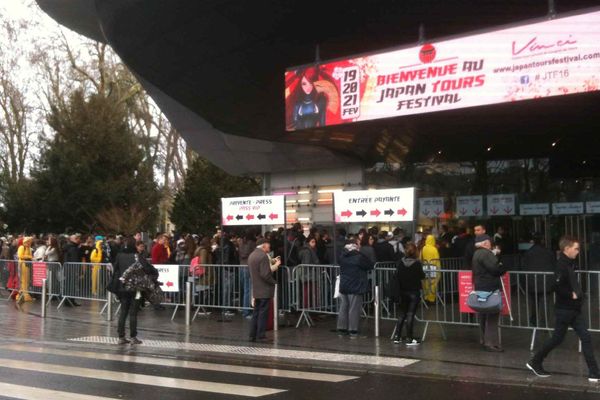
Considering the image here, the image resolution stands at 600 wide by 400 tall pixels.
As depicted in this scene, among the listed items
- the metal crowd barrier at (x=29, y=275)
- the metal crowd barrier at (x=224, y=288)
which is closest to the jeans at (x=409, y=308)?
the metal crowd barrier at (x=224, y=288)

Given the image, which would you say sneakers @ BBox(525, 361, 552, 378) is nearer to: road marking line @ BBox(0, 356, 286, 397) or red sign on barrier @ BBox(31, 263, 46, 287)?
road marking line @ BBox(0, 356, 286, 397)

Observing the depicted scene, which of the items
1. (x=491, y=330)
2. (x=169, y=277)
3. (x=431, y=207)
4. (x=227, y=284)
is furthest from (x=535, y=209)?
(x=491, y=330)

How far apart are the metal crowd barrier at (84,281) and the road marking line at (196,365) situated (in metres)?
4.69

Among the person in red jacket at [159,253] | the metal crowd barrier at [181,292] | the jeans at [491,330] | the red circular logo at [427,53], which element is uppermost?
the red circular logo at [427,53]

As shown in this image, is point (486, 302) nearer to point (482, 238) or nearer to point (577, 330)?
point (482, 238)

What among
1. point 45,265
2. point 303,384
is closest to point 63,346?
point 303,384

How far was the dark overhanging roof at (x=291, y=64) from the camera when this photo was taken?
14.7 metres

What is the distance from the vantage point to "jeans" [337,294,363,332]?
1225 cm

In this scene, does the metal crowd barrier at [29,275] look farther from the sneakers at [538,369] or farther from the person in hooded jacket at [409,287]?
the sneakers at [538,369]

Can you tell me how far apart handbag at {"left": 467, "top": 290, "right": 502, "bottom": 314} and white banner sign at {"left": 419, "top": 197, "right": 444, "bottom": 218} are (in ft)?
50.9

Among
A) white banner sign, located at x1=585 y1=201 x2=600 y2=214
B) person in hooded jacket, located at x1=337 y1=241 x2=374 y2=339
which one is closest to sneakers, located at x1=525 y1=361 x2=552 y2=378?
person in hooded jacket, located at x1=337 y1=241 x2=374 y2=339

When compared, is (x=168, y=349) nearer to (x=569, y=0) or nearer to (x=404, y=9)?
(x=404, y=9)

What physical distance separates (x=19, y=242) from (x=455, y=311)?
49.3 feet

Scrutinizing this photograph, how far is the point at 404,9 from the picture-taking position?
46.5 ft
